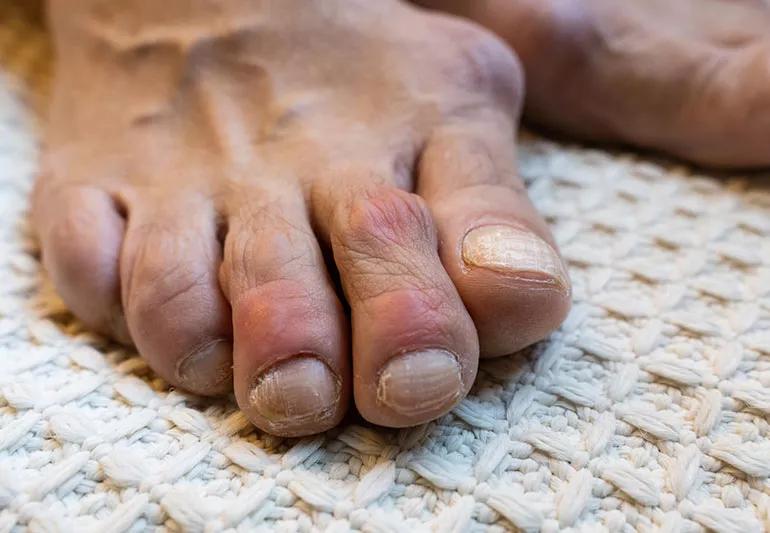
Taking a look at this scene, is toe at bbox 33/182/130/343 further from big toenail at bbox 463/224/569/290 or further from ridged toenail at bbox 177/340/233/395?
big toenail at bbox 463/224/569/290

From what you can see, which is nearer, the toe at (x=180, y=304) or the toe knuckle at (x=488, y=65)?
the toe at (x=180, y=304)

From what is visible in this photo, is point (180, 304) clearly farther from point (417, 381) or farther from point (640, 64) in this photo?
point (640, 64)

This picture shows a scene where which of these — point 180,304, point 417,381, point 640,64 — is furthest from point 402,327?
point 640,64

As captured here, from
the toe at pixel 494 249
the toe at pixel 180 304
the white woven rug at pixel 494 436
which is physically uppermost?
the toe at pixel 494 249

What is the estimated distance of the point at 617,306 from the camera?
1.78 feet

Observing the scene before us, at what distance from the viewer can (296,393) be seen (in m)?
0.44

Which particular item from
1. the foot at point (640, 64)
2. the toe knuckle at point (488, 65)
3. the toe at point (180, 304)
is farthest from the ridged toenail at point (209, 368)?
the foot at point (640, 64)

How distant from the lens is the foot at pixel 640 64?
69 centimetres

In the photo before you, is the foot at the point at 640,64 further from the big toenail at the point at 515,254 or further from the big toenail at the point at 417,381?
the big toenail at the point at 417,381

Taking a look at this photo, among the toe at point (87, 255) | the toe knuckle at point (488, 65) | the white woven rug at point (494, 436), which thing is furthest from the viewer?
the toe knuckle at point (488, 65)

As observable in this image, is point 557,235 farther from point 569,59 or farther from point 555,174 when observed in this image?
point 569,59

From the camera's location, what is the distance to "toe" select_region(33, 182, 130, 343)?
0.53m

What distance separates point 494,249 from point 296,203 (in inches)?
5.6

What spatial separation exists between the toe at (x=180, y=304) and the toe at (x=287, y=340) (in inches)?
0.8
